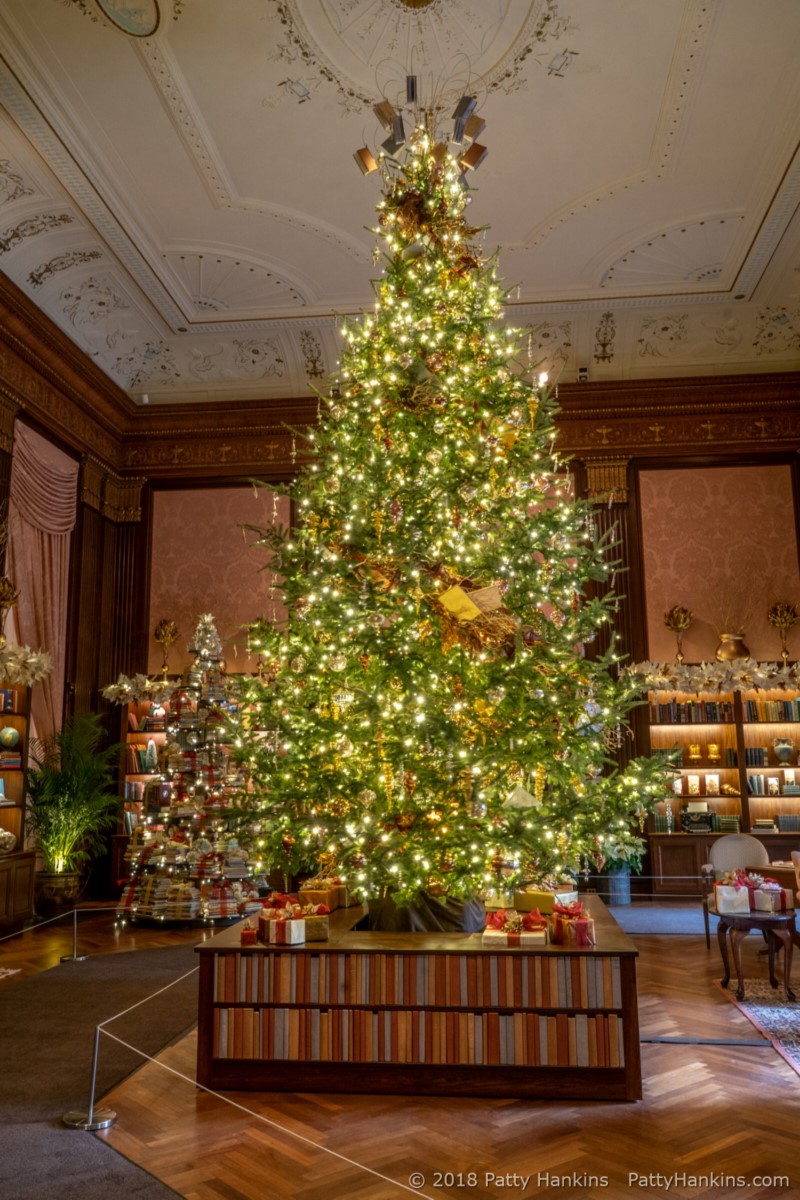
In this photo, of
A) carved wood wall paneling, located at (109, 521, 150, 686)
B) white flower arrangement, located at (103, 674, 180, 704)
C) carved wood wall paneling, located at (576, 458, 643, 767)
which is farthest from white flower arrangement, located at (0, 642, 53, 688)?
carved wood wall paneling, located at (576, 458, 643, 767)

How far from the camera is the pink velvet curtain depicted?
9.11 meters

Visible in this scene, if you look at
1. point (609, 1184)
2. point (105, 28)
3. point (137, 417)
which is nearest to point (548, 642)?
point (609, 1184)

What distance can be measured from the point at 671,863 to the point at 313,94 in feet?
26.9

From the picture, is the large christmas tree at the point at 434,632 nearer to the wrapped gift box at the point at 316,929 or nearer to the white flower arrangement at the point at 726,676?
the wrapped gift box at the point at 316,929

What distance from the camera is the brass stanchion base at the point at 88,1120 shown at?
12.6 feet

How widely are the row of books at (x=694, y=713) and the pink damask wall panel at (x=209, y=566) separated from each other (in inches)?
186

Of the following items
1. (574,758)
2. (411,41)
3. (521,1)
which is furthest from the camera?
(411,41)

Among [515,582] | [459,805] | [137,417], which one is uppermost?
[137,417]

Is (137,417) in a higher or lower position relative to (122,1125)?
higher

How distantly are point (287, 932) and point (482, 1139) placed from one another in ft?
4.29

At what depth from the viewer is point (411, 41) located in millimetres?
6633

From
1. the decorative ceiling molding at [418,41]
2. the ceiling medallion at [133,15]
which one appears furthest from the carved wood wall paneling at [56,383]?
the decorative ceiling molding at [418,41]

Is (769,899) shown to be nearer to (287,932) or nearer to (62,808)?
(287,932)

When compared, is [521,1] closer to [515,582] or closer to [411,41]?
[411,41]
